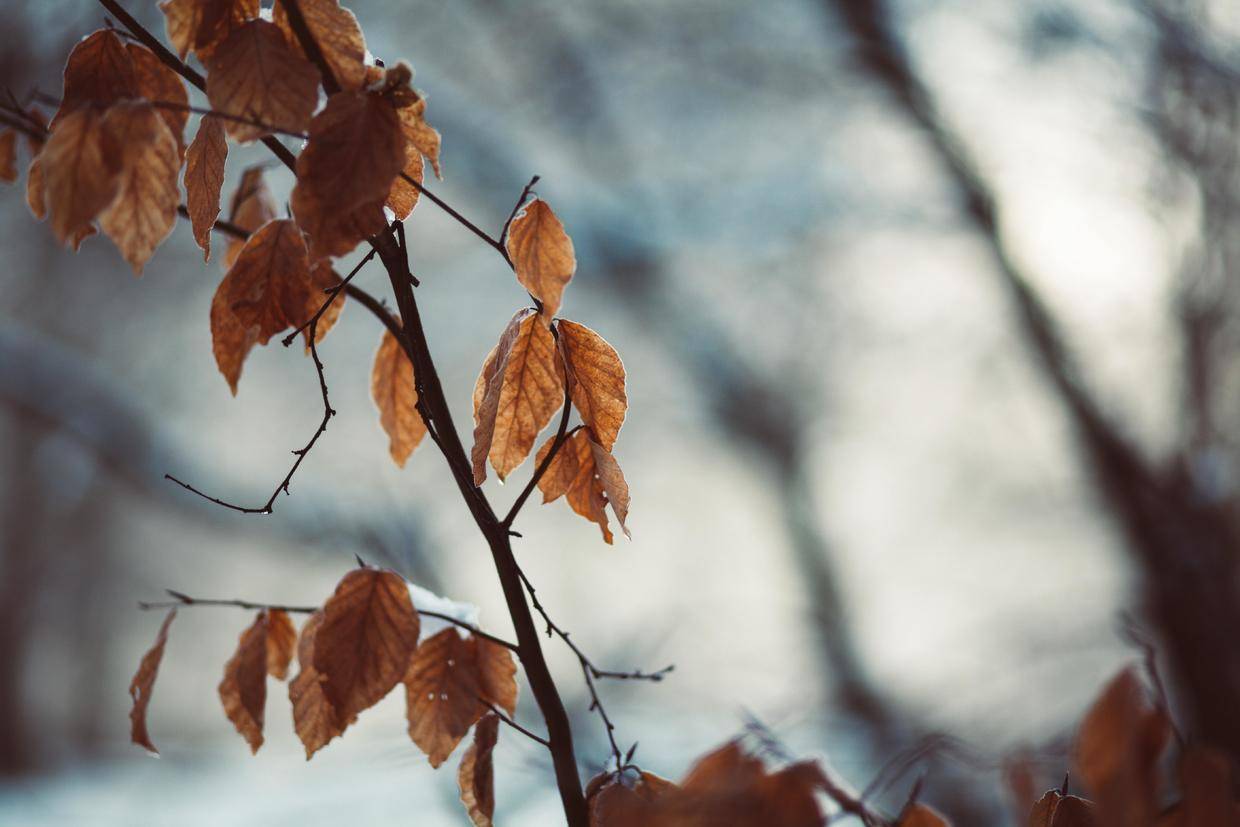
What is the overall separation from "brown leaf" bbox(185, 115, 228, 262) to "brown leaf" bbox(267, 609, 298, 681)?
21cm

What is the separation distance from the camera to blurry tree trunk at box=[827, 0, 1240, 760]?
190 cm

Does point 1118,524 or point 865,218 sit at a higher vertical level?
point 865,218

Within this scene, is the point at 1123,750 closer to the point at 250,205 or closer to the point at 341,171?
the point at 341,171

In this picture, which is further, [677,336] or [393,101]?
[677,336]

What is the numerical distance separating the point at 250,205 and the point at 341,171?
0.29 metres

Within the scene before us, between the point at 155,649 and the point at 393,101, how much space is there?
287 mm


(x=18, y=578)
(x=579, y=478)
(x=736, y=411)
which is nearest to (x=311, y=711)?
(x=579, y=478)

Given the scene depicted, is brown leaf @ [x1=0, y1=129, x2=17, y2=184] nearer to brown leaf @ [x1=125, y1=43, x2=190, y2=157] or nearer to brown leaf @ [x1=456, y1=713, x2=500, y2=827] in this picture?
brown leaf @ [x1=125, y1=43, x2=190, y2=157]

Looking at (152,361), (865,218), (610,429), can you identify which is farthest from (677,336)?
(610,429)

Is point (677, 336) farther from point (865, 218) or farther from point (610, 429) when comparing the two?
point (610, 429)

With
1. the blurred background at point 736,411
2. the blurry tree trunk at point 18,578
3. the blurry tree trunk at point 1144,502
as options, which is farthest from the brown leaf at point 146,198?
the blurry tree trunk at point 18,578

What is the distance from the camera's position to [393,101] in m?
Answer: 0.33

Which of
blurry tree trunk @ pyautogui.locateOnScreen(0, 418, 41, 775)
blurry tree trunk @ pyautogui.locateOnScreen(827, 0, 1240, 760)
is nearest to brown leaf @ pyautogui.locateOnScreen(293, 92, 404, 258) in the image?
blurry tree trunk @ pyautogui.locateOnScreen(827, 0, 1240, 760)

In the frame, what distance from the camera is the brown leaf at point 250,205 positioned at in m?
0.54
